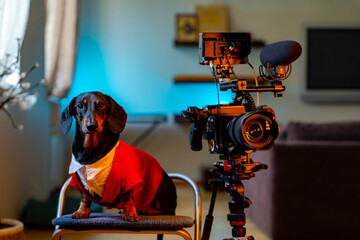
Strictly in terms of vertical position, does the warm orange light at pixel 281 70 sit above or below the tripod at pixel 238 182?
above

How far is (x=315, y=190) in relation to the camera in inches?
90.3

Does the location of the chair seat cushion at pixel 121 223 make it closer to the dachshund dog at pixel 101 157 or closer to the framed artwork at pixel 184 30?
the dachshund dog at pixel 101 157

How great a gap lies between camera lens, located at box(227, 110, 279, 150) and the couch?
3.70 ft

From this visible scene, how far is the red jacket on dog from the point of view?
1243 mm

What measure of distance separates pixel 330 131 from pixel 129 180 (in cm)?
144

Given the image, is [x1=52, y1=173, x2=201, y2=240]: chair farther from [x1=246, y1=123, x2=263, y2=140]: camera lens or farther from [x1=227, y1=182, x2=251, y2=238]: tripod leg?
[x1=246, y1=123, x2=263, y2=140]: camera lens

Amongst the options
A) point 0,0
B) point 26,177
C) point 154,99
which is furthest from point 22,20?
point 154,99

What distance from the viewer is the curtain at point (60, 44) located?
3.55m

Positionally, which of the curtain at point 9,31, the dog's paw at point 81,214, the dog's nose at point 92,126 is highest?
the curtain at point 9,31

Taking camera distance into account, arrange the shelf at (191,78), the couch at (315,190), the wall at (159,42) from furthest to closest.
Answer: the wall at (159,42) < the shelf at (191,78) < the couch at (315,190)

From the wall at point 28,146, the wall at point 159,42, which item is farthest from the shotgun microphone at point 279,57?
the wall at point 159,42

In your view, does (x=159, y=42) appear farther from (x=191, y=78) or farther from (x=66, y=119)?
(x=66, y=119)

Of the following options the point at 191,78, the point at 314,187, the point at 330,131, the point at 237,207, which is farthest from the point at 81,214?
the point at 191,78

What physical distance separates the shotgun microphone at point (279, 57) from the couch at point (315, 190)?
1.10 meters
